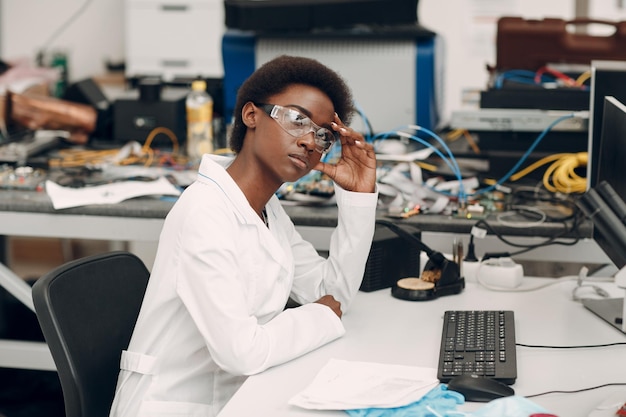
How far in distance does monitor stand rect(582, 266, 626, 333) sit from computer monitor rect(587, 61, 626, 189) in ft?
1.04

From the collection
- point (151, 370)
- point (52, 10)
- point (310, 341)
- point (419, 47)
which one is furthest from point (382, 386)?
point (52, 10)

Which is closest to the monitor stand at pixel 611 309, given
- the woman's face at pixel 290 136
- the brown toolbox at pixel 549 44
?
the woman's face at pixel 290 136

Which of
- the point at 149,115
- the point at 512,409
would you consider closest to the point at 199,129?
the point at 149,115

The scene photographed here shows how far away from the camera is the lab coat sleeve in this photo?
1831mm

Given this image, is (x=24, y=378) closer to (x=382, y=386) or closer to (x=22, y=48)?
(x=382, y=386)

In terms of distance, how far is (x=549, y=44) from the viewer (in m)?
3.13

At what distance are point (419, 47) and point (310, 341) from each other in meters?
1.59

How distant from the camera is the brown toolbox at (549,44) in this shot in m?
3.11

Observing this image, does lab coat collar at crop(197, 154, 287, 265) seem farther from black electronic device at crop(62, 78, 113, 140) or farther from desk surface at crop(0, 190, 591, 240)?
black electronic device at crop(62, 78, 113, 140)

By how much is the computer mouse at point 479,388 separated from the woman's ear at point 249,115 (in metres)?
0.60

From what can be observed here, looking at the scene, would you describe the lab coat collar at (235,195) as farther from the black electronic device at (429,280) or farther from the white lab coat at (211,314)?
the black electronic device at (429,280)

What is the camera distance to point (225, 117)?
3184mm

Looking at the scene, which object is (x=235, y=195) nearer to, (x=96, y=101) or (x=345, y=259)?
(x=345, y=259)

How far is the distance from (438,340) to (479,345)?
0.11 m
